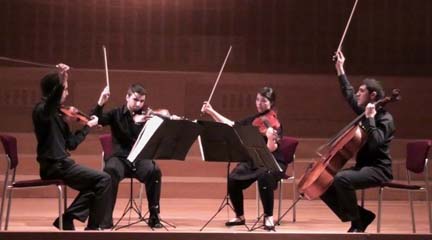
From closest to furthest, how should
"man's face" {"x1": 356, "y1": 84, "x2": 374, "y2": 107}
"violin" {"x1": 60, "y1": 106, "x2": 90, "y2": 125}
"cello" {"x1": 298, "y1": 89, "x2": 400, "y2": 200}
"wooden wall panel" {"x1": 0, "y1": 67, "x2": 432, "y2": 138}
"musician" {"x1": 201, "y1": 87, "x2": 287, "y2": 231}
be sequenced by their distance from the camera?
1. "cello" {"x1": 298, "y1": 89, "x2": 400, "y2": 200}
2. "violin" {"x1": 60, "y1": 106, "x2": 90, "y2": 125}
3. "man's face" {"x1": 356, "y1": 84, "x2": 374, "y2": 107}
4. "musician" {"x1": 201, "y1": 87, "x2": 287, "y2": 231}
5. "wooden wall panel" {"x1": 0, "y1": 67, "x2": 432, "y2": 138}

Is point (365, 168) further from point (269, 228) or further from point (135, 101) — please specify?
point (135, 101)

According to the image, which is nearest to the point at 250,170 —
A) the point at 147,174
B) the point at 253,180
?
the point at 253,180

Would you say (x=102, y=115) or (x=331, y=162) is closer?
(x=331, y=162)

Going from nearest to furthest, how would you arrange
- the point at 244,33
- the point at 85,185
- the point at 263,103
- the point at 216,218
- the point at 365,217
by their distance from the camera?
the point at 85,185
the point at 365,217
the point at 263,103
the point at 216,218
the point at 244,33

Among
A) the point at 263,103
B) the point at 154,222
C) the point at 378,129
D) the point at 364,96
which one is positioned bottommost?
the point at 154,222

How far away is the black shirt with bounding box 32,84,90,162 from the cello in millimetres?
1686

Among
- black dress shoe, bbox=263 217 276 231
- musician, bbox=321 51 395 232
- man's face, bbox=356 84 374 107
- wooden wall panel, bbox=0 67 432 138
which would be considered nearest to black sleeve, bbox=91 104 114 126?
black dress shoe, bbox=263 217 276 231

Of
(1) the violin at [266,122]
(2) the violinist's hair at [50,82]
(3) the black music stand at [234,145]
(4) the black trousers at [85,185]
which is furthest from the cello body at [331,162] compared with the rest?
(2) the violinist's hair at [50,82]

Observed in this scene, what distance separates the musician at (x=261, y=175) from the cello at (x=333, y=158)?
49 cm

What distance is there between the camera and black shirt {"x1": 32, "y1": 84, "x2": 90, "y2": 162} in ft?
14.6

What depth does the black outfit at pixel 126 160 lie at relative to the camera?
5078mm

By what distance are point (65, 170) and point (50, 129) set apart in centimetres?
30

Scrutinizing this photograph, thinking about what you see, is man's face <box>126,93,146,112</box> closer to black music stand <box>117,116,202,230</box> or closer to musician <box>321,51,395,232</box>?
black music stand <box>117,116,202,230</box>

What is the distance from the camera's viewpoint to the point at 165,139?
4.54 meters
